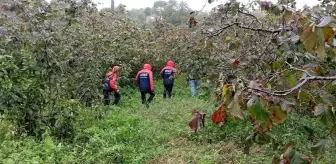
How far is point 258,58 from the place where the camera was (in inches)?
177

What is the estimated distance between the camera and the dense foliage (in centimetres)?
215

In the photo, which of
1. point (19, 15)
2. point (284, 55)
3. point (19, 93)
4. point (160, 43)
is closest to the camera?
point (284, 55)

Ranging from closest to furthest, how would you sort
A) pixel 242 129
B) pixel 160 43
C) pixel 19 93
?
pixel 19 93
pixel 242 129
pixel 160 43

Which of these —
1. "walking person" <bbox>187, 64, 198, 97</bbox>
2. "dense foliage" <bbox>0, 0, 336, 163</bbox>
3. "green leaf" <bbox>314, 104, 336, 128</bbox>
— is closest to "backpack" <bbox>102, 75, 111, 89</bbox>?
"dense foliage" <bbox>0, 0, 336, 163</bbox>

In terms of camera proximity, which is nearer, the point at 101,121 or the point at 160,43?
the point at 101,121

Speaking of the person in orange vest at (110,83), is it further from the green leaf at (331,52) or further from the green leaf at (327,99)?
the green leaf at (327,99)

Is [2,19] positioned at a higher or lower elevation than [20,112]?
higher

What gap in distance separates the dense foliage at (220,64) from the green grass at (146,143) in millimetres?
316

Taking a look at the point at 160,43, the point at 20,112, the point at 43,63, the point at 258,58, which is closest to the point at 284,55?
the point at 258,58

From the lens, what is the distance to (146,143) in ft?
24.6

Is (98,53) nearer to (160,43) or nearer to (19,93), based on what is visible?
(19,93)

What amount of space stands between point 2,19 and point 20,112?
66.9 inches

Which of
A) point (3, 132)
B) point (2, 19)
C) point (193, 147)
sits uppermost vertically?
point (2, 19)

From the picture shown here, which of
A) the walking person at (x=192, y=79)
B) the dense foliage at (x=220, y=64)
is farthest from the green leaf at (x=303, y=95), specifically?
the walking person at (x=192, y=79)
